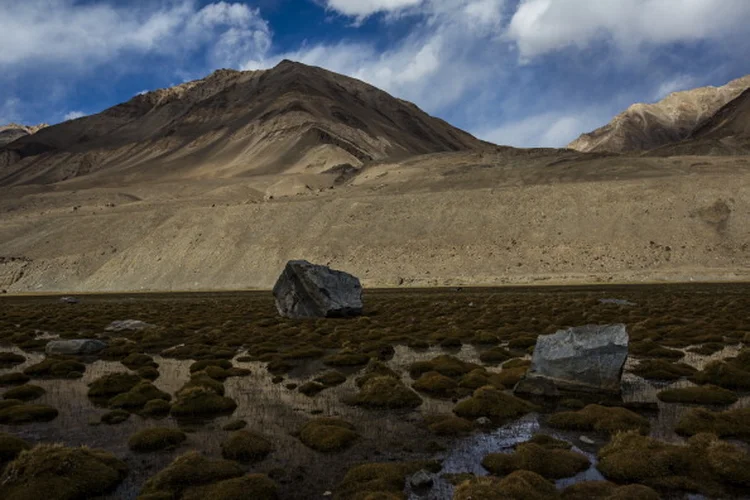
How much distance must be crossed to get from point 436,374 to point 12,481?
13131 millimetres

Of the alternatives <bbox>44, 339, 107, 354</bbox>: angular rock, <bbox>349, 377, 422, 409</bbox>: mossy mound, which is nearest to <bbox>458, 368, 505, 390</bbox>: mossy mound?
<bbox>349, 377, 422, 409</bbox>: mossy mound

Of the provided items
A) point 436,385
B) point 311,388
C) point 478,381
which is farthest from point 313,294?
point 478,381

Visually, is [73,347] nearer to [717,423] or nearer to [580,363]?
[580,363]

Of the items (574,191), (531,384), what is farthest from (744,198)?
(531,384)

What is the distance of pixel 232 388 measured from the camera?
64.9 ft

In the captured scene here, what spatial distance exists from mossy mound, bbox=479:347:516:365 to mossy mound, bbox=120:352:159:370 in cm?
1497

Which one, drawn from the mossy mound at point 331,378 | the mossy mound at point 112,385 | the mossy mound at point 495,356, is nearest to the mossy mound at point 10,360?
the mossy mound at point 112,385

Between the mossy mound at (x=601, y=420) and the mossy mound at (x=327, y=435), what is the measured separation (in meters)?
5.49

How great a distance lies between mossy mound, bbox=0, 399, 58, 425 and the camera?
632 inches

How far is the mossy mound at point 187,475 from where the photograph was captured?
10.5 meters

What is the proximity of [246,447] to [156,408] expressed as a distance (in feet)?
17.5

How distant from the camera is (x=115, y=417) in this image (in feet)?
52.2

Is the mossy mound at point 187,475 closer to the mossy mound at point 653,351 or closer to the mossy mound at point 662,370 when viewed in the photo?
the mossy mound at point 662,370

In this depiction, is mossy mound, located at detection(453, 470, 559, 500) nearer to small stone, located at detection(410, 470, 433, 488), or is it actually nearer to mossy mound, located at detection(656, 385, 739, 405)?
small stone, located at detection(410, 470, 433, 488)
